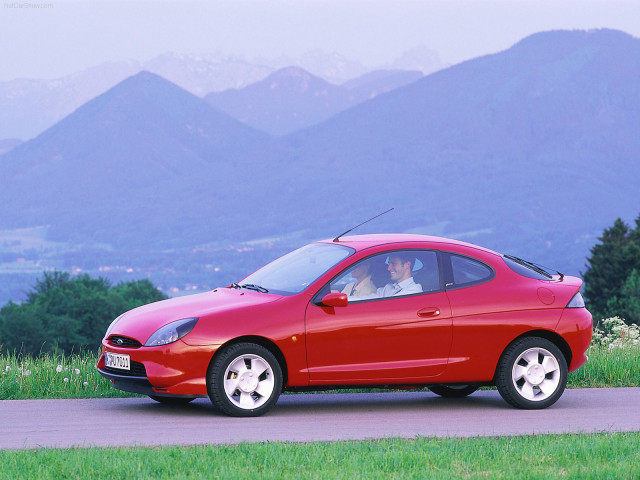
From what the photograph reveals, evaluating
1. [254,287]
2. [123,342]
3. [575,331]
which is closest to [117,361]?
[123,342]

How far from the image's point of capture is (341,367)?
889 centimetres

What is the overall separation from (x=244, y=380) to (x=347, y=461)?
2.19 metres

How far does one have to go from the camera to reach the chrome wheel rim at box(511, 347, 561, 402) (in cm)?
941

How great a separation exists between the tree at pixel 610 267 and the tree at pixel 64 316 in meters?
42.6

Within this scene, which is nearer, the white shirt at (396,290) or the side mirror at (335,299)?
the side mirror at (335,299)

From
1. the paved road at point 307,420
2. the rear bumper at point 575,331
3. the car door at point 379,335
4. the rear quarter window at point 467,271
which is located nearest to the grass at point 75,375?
the paved road at point 307,420

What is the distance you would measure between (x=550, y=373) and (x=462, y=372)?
2.77 feet

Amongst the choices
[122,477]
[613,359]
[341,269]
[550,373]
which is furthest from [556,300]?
[122,477]

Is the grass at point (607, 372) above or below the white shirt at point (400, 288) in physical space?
below

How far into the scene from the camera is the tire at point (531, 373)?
30.7 ft

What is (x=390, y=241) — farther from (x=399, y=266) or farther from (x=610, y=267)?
(x=610, y=267)

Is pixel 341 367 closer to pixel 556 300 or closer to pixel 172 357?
pixel 172 357

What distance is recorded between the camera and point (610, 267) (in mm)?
88750

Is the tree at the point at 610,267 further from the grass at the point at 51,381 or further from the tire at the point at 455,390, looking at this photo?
the grass at the point at 51,381
